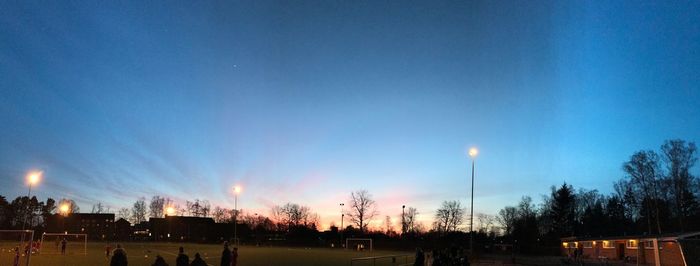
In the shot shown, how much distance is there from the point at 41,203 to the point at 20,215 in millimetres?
11563

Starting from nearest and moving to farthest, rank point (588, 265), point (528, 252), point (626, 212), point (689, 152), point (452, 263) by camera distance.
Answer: point (452, 263) < point (588, 265) < point (689, 152) < point (528, 252) < point (626, 212)

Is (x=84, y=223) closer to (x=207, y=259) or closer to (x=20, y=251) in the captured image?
(x=207, y=259)

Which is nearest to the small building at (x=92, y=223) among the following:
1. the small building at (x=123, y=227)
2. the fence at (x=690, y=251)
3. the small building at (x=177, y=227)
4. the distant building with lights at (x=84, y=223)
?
the distant building with lights at (x=84, y=223)

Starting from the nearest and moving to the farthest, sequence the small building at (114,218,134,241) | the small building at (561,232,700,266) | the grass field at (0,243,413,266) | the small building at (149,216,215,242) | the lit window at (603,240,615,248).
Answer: the small building at (561,232,700,266), the grass field at (0,243,413,266), the lit window at (603,240,615,248), the small building at (149,216,215,242), the small building at (114,218,134,241)

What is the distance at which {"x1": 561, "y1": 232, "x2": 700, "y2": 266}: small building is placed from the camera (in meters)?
38.3

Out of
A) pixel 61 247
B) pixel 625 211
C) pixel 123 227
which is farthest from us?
pixel 123 227

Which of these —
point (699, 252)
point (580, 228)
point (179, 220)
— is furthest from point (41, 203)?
point (699, 252)

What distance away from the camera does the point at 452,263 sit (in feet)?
72.0

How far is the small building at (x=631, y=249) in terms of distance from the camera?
126ft

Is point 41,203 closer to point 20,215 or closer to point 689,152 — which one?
point 20,215

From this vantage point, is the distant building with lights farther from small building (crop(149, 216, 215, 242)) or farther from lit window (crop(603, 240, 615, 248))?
lit window (crop(603, 240, 615, 248))

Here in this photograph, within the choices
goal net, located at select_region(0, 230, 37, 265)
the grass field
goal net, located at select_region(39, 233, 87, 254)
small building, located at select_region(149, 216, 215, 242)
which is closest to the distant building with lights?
small building, located at select_region(149, 216, 215, 242)

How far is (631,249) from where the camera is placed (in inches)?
1999

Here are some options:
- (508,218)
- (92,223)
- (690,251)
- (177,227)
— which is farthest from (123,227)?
(690,251)
